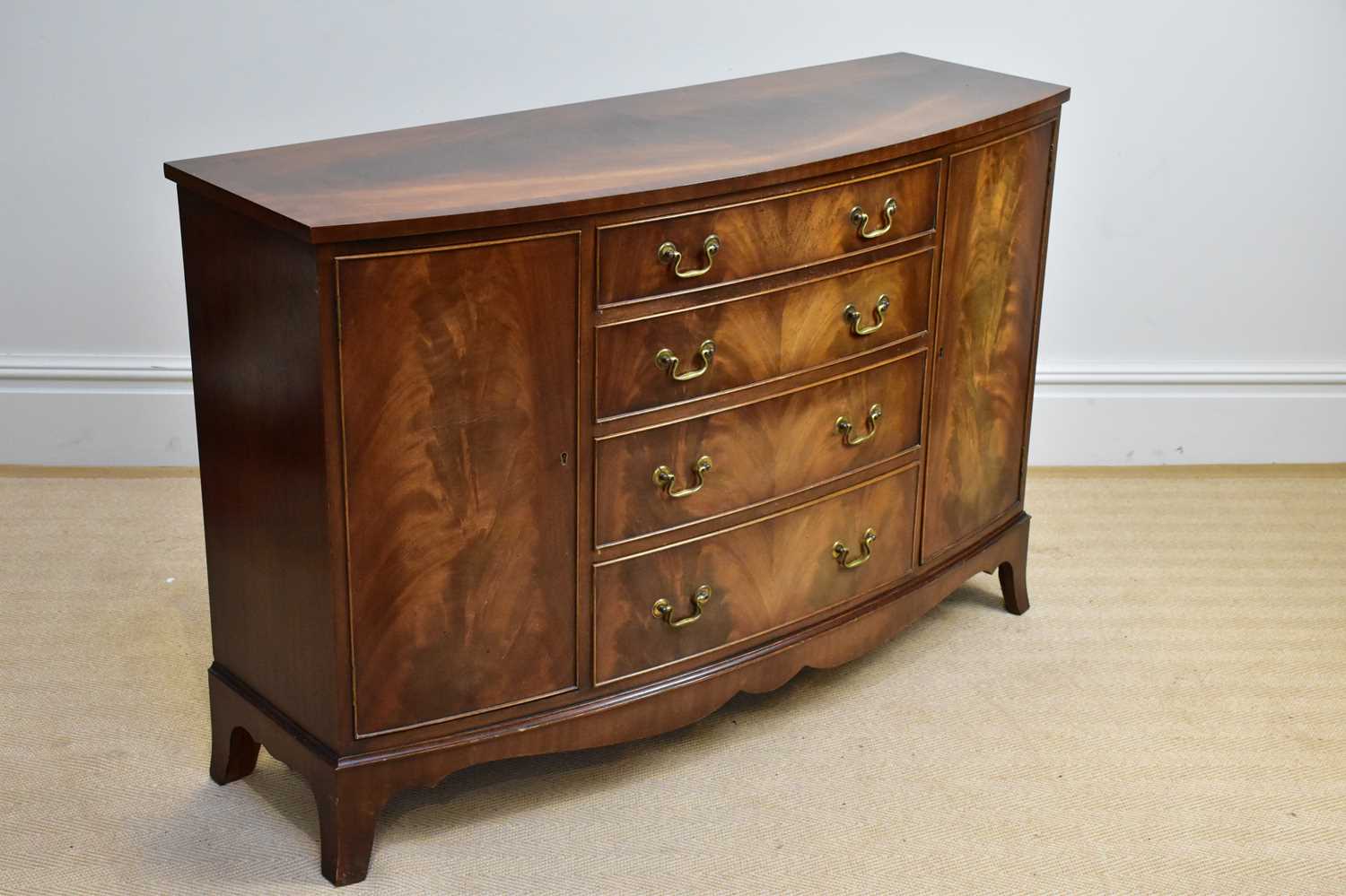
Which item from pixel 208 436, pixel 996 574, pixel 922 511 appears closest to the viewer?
pixel 208 436

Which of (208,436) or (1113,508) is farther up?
(208,436)

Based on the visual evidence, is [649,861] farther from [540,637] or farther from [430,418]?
[430,418]

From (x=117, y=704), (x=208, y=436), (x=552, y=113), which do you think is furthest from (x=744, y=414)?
(x=117, y=704)

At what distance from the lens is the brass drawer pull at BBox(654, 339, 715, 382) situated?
7.48ft

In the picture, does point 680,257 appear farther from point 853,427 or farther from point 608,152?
point 853,427

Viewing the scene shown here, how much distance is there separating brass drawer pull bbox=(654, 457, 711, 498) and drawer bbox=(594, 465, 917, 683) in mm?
90

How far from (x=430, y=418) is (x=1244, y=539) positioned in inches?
81.3

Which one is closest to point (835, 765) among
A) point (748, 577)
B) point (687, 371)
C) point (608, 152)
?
point (748, 577)

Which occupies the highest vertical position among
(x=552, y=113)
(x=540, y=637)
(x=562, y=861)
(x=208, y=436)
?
(x=552, y=113)

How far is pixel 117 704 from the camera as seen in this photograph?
107 inches

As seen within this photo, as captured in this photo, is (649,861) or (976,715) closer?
(649,861)

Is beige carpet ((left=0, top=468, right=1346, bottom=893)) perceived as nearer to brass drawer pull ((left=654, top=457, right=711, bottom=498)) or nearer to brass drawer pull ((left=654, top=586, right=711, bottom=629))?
brass drawer pull ((left=654, top=586, right=711, bottom=629))

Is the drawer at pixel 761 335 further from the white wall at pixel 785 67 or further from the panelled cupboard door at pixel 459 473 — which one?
the white wall at pixel 785 67

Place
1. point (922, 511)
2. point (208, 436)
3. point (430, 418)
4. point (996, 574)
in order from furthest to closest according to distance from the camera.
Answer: point (996, 574), point (922, 511), point (208, 436), point (430, 418)
